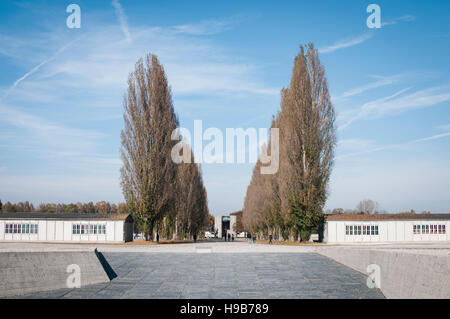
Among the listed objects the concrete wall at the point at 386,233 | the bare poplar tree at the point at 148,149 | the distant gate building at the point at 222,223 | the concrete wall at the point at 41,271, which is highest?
the bare poplar tree at the point at 148,149

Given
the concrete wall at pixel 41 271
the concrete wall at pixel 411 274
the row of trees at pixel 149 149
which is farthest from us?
the row of trees at pixel 149 149

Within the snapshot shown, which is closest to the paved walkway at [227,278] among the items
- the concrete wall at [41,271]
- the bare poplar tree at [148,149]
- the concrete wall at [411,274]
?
the concrete wall at [41,271]

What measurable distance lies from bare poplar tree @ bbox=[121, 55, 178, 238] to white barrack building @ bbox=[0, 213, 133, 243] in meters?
3.08

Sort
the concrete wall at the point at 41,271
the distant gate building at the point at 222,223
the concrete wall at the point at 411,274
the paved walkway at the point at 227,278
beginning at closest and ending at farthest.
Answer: the concrete wall at the point at 411,274 < the concrete wall at the point at 41,271 < the paved walkway at the point at 227,278 < the distant gate building at the point at 222,223

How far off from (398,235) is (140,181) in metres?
21.8

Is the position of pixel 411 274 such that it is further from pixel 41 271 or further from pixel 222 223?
pixel 222 223

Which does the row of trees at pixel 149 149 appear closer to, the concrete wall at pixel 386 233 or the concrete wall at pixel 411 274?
the concrete wall at pixel 386 233

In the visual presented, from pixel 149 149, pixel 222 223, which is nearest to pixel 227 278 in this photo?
pixel 149 149

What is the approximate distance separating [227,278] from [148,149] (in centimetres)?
2344

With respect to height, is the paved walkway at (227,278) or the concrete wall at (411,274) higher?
the concrete wall at (411,274)

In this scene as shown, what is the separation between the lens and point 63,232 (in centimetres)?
3719

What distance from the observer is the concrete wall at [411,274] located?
8.45 meters

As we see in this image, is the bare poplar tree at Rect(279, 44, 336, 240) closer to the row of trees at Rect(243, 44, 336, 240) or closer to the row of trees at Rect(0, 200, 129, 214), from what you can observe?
the row of trees at Rect(243, 44, 336, 240)
